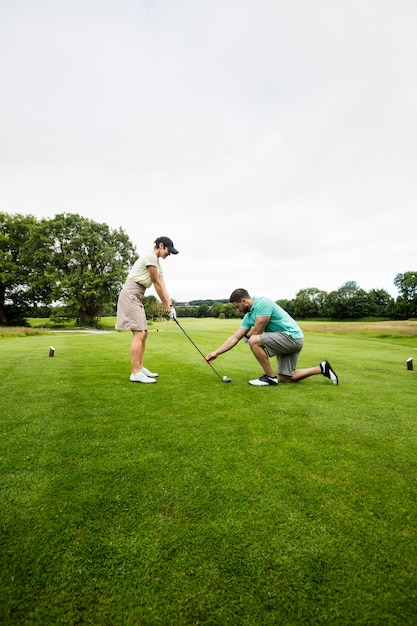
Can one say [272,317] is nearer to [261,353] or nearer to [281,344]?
[281,344]

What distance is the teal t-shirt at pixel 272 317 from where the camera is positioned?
4961 millimetres

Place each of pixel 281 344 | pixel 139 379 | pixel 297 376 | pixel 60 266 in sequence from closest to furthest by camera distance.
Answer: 1. pixel 139 379
2. pixel 281 344
3. pixel 297 376
4. pixel 60 266

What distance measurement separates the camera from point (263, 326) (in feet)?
16.3

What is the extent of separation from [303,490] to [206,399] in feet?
6.88

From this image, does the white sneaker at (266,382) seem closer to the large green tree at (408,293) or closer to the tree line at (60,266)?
the tree line at (60,266)

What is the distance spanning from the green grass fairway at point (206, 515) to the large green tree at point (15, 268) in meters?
39.2

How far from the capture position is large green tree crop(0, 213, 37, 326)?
34.3 metres

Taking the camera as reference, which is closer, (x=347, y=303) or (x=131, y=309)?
(x=131, y=309)

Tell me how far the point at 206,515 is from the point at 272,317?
12.5ft

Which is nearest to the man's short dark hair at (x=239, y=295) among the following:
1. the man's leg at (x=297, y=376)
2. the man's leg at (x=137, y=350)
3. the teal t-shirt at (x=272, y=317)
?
the teal t-shirt at (x=272, y=317)

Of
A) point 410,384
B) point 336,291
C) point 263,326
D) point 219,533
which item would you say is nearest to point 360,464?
point 219,533

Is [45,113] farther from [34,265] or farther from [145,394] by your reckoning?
[145,394]

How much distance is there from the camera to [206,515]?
5.73 feet

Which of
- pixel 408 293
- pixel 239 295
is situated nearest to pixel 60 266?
pixel 239 295
